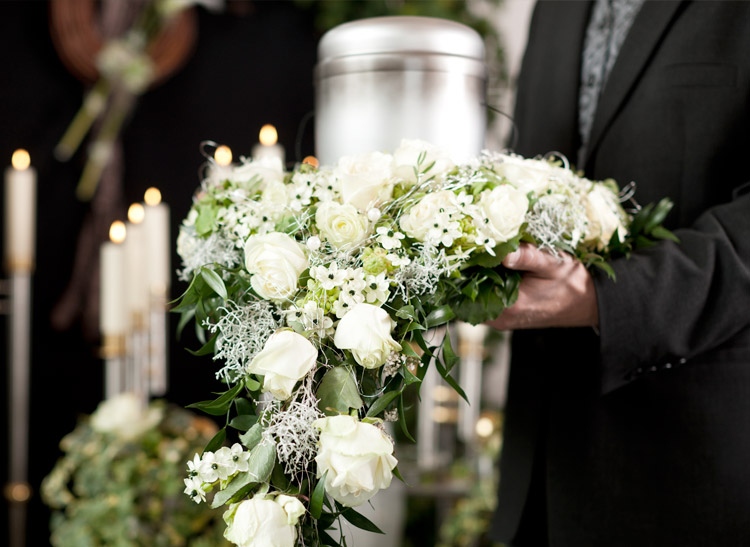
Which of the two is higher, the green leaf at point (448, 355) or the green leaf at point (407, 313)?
the green leaf at point (407, 313)

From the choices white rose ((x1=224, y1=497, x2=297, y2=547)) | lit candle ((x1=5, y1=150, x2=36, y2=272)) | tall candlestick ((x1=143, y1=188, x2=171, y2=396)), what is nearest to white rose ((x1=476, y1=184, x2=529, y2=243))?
white rose ((x1=224, y1=497, x2=297, y2=547))

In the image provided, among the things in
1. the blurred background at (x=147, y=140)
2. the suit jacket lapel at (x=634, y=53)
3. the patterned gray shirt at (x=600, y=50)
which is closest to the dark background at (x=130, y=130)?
the blurred background at (x=147, y=140)

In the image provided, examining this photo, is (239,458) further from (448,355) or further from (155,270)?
(155,270)

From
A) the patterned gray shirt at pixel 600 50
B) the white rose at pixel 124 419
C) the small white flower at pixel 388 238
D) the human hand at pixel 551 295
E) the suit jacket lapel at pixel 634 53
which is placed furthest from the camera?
the white rose at pixel 124 419

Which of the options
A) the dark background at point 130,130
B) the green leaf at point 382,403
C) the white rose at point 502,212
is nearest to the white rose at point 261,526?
the green leaf at point 382,403

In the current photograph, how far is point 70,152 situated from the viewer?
7.34ft

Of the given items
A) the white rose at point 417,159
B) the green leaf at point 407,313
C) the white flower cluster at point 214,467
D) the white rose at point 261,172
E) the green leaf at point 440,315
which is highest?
the white rose at point 417,159

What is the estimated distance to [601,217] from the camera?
862mm

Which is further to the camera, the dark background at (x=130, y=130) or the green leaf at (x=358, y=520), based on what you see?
the dark background at (x=130, y=130)

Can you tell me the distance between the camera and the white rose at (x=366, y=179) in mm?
708

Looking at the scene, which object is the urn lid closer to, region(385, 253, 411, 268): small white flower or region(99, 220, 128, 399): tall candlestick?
region(385, 253, 411, 268): small white flower

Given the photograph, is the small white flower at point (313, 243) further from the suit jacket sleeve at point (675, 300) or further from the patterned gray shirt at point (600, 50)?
the patterned gray shirt at point (600, 50)

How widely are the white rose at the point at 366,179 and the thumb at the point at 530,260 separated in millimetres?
146

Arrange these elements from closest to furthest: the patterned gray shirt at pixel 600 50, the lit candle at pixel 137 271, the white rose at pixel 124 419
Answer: the patterned gray shirt at pixel 600 50 → the white rose at pixel 124 419 → the lit candle at pixel 137 271
